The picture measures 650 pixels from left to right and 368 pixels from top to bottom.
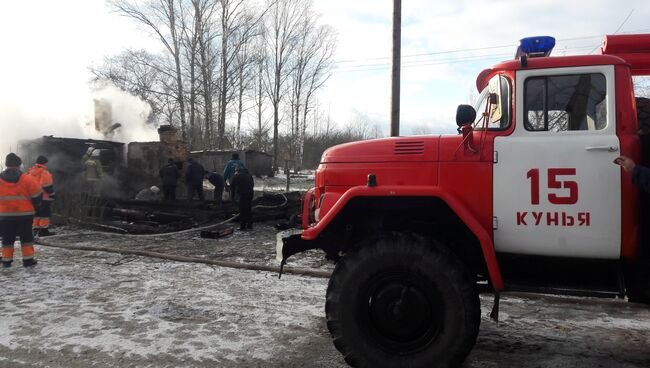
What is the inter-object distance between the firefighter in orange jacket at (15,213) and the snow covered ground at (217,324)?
13.6 inches

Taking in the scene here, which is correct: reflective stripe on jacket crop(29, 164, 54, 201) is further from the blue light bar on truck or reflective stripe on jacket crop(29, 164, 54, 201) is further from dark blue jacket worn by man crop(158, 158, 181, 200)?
the blue light bar on truck

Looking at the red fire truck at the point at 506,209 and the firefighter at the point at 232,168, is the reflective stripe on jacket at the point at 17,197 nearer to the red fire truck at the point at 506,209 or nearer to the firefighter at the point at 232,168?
the red fire truck at the point at 506,209

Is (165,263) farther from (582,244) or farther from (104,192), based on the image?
(104,192)

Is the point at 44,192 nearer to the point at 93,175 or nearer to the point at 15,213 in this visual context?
the point at 15,213

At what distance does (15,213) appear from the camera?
24.7ft

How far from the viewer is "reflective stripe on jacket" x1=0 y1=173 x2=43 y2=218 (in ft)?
24.7

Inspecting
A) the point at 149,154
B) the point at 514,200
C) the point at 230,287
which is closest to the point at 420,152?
the point at 514,200

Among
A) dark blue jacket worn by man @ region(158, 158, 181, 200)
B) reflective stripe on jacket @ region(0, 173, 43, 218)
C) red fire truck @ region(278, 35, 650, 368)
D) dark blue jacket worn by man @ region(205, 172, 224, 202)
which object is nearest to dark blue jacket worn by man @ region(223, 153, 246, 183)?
dark blue jacket worn by man @ region(205, 172, 224, 202)

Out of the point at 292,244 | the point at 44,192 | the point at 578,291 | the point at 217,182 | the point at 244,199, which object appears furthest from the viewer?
the point at 217,182

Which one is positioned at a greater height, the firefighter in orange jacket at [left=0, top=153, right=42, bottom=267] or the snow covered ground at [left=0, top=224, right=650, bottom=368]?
the firefighter in orange jacket at [left=0, top=153, right=42, bottom=267]

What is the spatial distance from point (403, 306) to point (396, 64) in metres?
7.72

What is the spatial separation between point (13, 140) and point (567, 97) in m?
26.2

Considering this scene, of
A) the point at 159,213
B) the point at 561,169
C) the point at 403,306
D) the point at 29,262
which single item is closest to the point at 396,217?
the point at 403,306

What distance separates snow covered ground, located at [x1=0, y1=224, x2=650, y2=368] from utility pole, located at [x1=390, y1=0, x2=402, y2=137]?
14.3 ft
